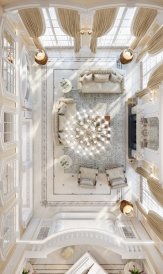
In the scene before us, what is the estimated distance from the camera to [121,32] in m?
6.55

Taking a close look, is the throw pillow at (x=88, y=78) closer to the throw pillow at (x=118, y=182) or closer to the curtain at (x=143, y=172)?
the curtain at (x=143, y=172)

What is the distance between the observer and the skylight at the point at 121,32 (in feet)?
18.3

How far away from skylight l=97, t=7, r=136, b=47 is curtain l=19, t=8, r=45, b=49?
58.8 inches

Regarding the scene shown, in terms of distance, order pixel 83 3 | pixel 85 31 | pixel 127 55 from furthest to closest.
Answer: pixel 127 55 → pixel 85 31 → pixel 83 3

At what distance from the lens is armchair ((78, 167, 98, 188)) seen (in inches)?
296

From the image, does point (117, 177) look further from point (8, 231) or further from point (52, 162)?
point (8, 231)

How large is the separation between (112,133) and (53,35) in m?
2.88

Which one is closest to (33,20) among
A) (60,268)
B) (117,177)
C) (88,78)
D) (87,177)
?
(88,78)

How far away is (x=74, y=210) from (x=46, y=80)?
3550 millimetres

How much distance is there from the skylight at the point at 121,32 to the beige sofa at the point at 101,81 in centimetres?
68

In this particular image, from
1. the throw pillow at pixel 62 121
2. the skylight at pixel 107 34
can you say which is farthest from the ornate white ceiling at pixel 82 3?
the throw pillow at pixel 62 121

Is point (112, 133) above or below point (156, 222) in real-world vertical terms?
above

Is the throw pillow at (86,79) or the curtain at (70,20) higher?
the curtain at (70,20)

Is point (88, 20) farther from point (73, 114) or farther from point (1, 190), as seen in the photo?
point (1, 190)
